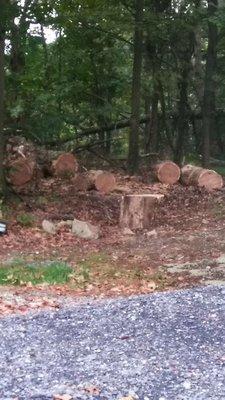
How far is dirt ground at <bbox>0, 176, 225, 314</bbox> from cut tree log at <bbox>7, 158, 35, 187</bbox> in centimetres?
47

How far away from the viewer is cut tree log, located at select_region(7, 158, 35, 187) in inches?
557

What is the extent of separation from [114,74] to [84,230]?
10.9 m

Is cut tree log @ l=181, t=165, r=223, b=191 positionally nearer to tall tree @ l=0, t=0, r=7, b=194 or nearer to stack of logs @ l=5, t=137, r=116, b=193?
stack of logs @ l=5, t=137, r=116, b=193

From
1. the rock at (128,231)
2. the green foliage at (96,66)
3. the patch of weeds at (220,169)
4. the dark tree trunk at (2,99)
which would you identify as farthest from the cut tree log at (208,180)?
the dark tree trunk at (2,99)

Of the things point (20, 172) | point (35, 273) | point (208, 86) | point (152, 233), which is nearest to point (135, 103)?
point (208, 86)

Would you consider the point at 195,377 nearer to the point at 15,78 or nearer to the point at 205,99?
the point at 15,78

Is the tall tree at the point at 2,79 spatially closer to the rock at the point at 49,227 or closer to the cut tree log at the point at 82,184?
the rock at the point at 49,227

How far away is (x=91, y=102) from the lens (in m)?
20.5

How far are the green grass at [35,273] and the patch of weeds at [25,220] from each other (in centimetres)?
267

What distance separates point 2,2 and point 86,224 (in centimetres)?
438

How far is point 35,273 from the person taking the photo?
881cm

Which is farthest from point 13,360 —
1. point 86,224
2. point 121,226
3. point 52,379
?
point 121,226

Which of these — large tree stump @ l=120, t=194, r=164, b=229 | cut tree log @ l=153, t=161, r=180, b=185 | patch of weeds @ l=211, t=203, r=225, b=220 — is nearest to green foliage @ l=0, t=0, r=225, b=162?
cut tree log @ l=153, t=161, r=180, b=185

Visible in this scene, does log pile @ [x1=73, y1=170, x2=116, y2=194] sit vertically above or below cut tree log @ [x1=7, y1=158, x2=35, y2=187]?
below
